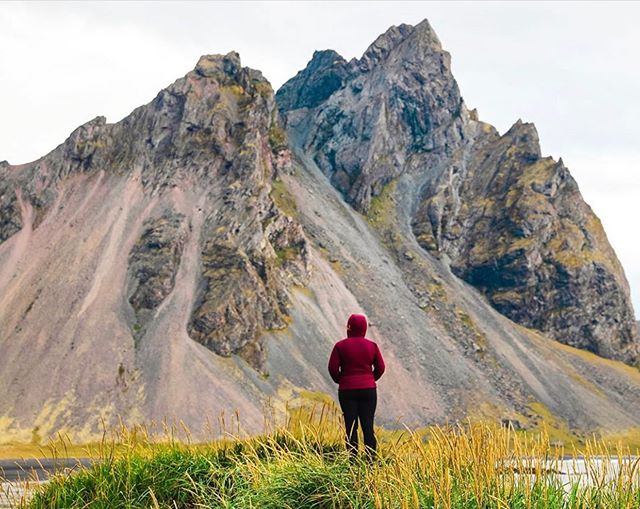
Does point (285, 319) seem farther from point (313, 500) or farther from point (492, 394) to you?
point (313, 500)

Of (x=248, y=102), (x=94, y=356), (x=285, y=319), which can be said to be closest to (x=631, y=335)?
(x=285, y=319)

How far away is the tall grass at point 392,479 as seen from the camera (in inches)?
388

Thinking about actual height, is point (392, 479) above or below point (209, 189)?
below

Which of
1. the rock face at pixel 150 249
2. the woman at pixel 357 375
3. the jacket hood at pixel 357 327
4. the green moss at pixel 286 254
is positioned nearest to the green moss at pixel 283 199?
the rock face at pixel 150 249

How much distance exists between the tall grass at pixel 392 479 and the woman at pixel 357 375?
1.90ft

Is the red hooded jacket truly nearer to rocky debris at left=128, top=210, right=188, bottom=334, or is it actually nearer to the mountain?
the mountain

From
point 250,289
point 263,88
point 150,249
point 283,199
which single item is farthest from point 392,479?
point 263,88

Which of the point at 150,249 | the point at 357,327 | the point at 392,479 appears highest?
the point at 150,249

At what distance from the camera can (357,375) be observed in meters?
15.5

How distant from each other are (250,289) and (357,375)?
377 ft

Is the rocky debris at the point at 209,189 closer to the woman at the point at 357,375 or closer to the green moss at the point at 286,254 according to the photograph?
the green moss at the point at 286,254

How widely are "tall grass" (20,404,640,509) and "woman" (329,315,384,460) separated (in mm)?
580

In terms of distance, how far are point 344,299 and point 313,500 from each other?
442ft

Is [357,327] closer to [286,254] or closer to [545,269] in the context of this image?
[286,254]
